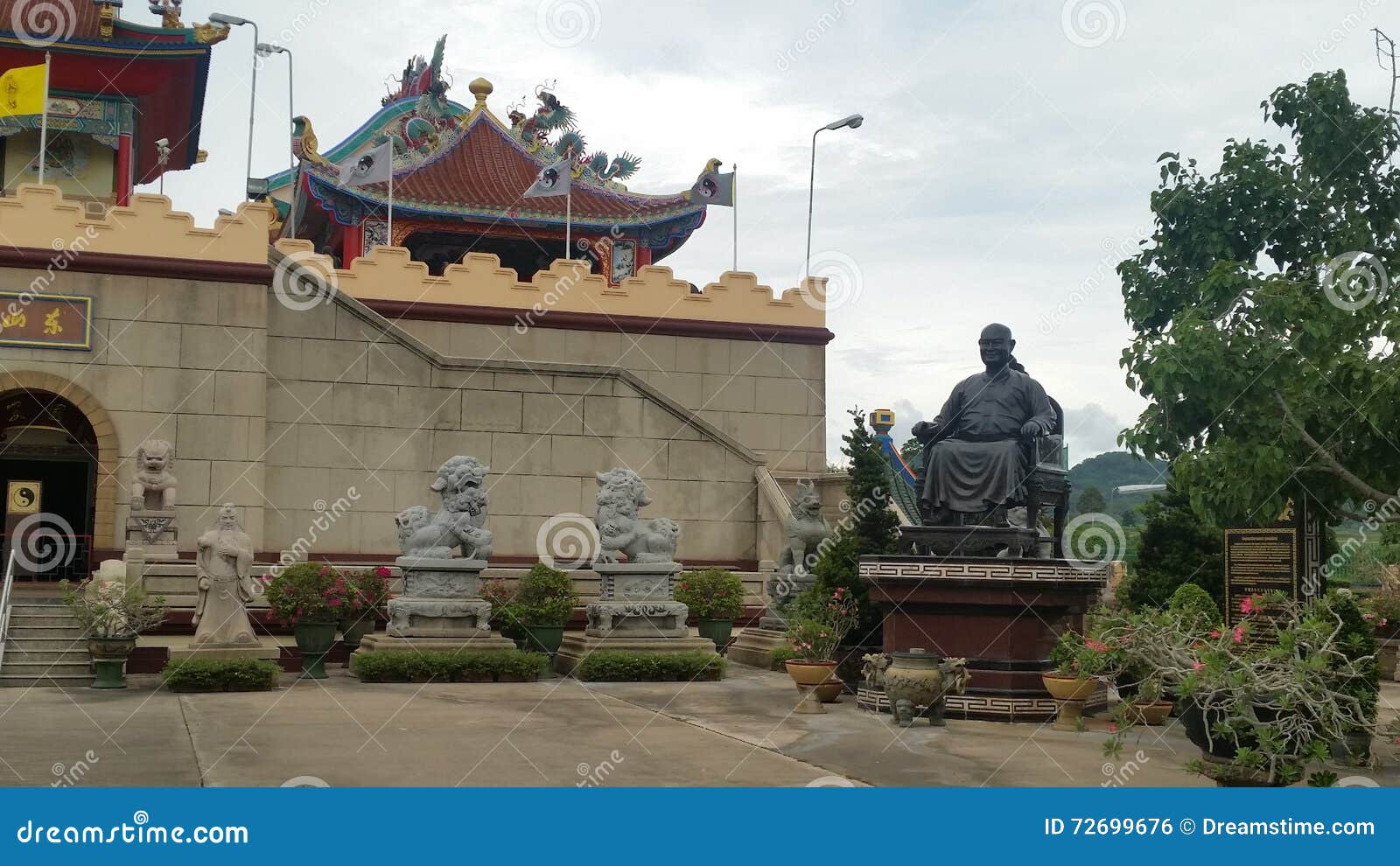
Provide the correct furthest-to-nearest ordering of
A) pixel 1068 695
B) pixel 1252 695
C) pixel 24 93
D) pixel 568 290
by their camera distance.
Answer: pixel 568 290
pixel 24 93
pixel 1068 695
pixel 1252 695

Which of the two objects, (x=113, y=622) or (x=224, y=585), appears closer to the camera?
(x=113, y=622)

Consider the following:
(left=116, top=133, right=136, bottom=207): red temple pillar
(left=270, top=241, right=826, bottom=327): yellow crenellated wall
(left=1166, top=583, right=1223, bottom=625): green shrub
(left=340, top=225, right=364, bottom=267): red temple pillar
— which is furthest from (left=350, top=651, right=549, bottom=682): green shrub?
(left=340, top=225, right=364, bottom=267): red temple pillar

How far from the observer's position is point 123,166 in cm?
2680

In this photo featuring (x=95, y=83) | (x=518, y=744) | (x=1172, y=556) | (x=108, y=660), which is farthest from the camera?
(x=95, y=83)

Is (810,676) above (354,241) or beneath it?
beneath

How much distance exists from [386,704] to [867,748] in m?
5.03

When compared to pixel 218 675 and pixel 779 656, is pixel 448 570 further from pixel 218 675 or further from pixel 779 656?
pixel 779 656

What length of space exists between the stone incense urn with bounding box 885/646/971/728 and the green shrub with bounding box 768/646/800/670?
4.80m

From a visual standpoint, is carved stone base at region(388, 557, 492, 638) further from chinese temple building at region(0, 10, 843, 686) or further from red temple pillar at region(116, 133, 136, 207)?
red temple pillar at region(116, 133, 136, 207)

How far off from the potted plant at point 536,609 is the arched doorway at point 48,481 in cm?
763

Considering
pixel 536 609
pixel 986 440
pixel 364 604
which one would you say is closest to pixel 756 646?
pixel 536 609

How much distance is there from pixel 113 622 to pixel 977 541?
889cm

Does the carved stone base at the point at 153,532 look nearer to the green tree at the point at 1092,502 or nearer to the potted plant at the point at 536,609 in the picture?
the potted plant at the point at 536,609

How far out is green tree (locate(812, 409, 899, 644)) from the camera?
13562mm
